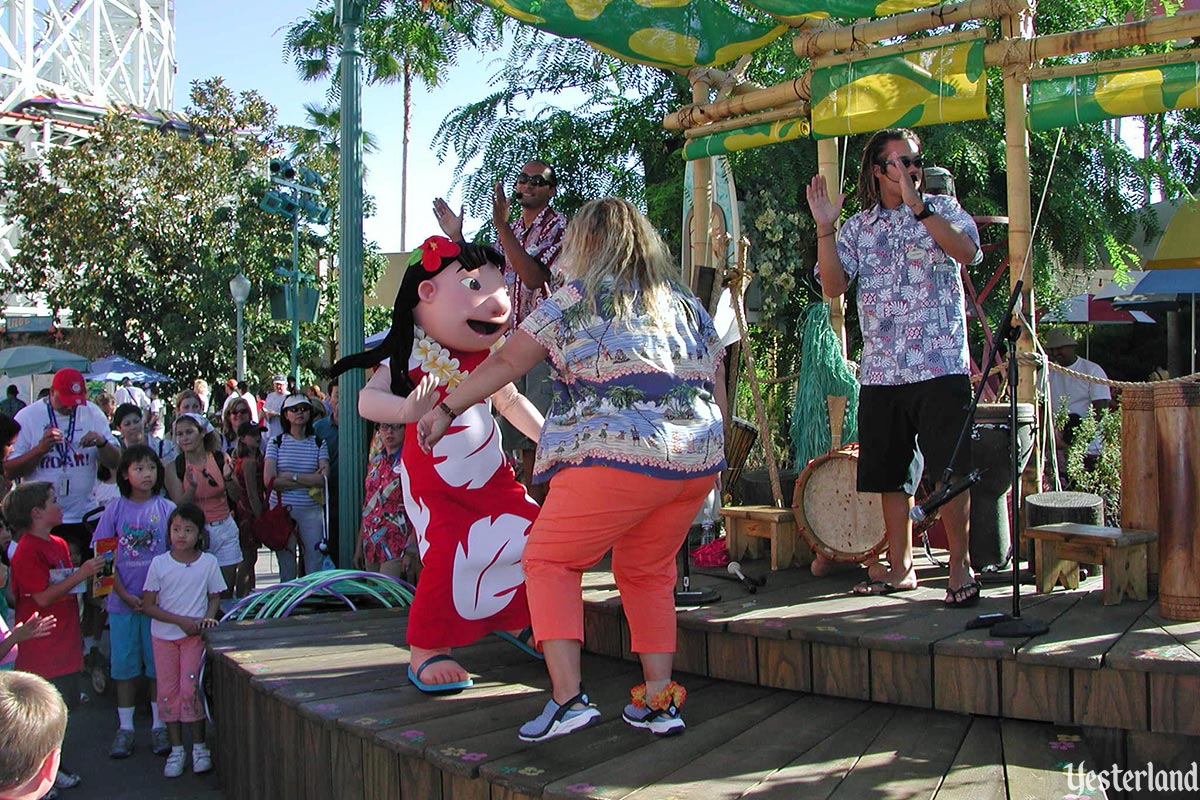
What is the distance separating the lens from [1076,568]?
3.80 metres

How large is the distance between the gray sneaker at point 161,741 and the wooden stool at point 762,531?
2.67 m

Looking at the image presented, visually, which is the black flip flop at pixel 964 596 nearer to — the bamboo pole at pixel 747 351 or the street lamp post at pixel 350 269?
the bamboo pole at pixel 747 351

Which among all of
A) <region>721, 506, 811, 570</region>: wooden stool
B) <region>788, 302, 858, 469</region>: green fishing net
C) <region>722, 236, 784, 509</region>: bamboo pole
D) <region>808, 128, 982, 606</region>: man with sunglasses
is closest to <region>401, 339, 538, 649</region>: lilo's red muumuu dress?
<region>721, 506, 811, 570</region>: wooden stool

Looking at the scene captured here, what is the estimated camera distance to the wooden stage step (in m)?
2.55

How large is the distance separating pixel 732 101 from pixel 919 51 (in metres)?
1.05

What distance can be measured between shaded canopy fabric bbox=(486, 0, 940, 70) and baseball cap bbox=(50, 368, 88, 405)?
326cm

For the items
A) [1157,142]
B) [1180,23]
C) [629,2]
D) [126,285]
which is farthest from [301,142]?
[1180,23]

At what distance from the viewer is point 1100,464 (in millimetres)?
6547

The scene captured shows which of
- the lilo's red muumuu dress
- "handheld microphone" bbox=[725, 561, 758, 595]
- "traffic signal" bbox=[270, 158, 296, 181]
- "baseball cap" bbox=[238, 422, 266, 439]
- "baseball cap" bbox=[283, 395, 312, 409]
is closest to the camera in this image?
the lilo's red muumuu dress

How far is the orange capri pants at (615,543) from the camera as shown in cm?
280

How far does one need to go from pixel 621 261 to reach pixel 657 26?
276cm

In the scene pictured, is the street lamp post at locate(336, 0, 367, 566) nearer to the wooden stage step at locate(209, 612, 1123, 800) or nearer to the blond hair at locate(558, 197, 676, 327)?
the wooden stage step at locate(209, 612, 1123, 800)

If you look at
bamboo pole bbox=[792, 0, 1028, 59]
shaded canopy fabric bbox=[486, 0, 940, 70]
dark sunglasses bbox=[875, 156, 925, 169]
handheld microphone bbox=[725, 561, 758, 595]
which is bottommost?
handheld microphone bbox=[725, 561, 758, 595]

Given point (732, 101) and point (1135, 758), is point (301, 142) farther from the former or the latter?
point (1135, 758)
